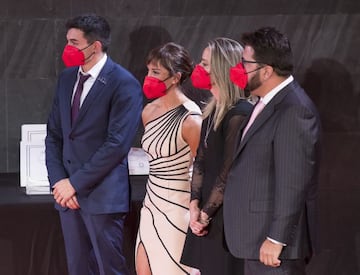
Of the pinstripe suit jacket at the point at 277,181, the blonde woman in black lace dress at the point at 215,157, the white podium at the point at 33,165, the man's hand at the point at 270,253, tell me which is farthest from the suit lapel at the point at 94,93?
the man's hand at the point at 270,253

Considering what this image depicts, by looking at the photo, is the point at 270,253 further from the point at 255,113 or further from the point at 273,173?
the point at 255,113

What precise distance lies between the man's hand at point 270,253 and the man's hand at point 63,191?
1284mm

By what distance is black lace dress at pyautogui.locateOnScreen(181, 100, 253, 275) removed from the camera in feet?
9.99

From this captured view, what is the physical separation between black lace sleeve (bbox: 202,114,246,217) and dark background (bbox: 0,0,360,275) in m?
1.89

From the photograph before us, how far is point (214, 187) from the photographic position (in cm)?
305

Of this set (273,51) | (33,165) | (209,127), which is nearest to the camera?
(273,51)

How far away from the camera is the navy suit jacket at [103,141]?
11.9 feet

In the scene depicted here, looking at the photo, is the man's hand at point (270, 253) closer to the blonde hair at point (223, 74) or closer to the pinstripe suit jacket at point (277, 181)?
the pinstripe suit jacket at point (277, 181)

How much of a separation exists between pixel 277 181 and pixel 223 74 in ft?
2.11

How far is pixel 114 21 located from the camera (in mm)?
4832

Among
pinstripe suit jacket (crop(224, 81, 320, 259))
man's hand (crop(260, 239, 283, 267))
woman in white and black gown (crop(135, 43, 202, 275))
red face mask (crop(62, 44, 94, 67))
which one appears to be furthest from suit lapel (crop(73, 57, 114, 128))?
man's hand (crop(260, 239, 283, 267))

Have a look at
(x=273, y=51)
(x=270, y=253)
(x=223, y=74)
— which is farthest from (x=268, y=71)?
(x=270, y=253)

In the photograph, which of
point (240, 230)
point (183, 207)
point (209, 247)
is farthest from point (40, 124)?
point (240, 230)

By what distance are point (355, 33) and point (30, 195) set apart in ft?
7.67
